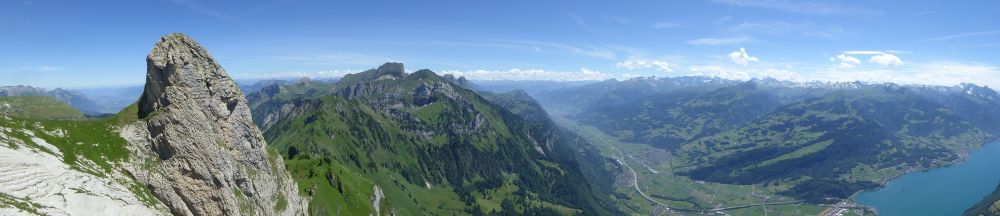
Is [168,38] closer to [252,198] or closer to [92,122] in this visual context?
[92,122]

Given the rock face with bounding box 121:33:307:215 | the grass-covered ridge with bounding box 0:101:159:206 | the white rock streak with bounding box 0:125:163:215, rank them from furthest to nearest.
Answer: the rock face with bounding box 121:33:307:215 → the grass-covered ridge with bounding box 0:101:159:206 → the white rock streak with bounding box 0:125:163:215

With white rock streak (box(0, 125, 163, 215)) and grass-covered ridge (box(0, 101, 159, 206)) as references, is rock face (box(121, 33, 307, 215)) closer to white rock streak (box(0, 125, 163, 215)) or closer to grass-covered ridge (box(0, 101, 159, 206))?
grass-covered ridge (box(0, 101, 159, 206))

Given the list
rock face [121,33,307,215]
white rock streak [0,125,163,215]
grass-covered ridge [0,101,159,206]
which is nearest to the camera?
white rock streak [0,125,163,215]

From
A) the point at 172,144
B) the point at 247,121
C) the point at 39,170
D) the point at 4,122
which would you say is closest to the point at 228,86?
the point at 247,121

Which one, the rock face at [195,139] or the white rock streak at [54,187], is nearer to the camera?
the white rock streak at [54,187]

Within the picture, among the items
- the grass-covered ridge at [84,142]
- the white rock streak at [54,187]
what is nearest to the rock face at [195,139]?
the grass-covered ridge at [84,142]

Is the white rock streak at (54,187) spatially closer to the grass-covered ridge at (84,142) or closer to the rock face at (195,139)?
the grass-covered ridge at (84,142)

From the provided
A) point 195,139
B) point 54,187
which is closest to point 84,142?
point 195,139

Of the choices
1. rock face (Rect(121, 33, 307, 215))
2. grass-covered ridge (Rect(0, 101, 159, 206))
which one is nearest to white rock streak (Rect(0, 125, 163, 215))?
grass-covered ridge (Rect(0, 101, 159, 206))
